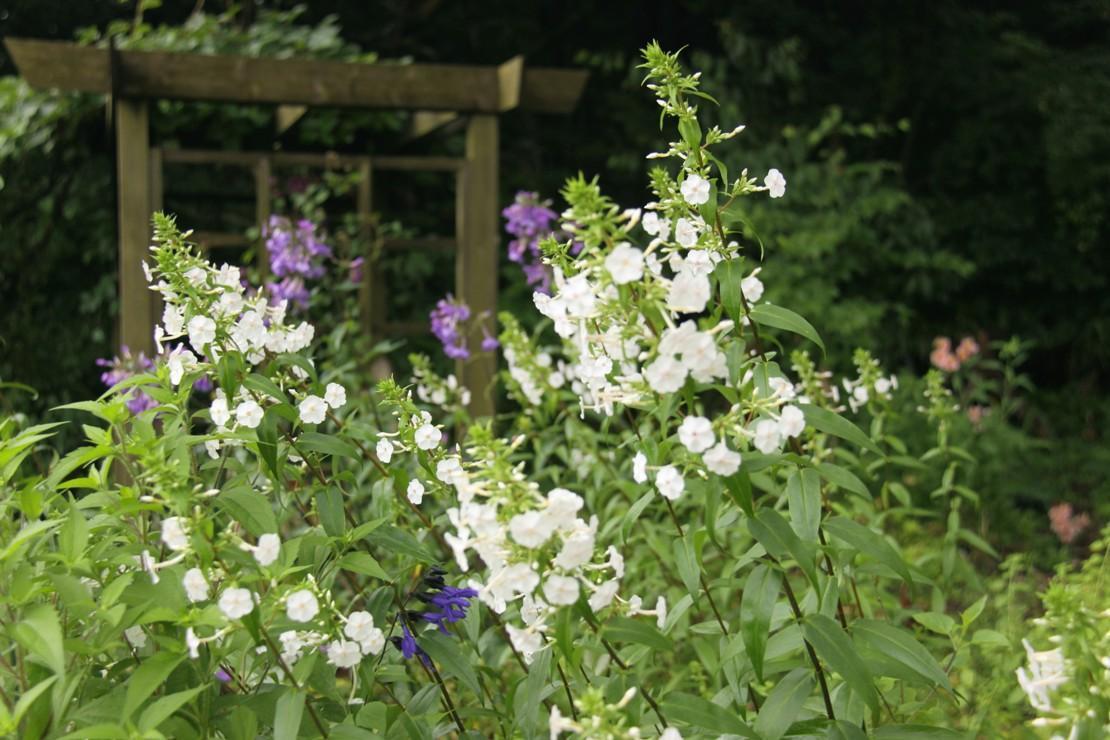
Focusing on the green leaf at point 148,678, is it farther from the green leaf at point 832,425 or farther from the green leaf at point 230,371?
the green leaf at point 832,425

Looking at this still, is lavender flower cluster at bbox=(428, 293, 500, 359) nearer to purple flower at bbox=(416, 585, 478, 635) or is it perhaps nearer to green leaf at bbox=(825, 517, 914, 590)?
purple flower at bbox=(416, 585, 478, 635)

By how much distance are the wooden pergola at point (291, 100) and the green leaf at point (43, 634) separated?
267cm

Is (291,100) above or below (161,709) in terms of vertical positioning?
above

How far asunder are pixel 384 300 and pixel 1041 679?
15.1 ft

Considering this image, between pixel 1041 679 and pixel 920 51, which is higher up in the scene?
pixel 920 51

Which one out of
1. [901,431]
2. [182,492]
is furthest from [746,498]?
[901,431]

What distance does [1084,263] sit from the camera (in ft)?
23.5

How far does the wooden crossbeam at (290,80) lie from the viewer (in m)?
4.01

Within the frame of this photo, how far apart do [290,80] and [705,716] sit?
11.5 feet

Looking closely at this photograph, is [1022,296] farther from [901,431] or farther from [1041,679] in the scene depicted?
[1041,679]

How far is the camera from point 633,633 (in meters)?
1.24

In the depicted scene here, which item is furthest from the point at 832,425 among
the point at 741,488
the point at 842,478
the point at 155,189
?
the point at 155,189

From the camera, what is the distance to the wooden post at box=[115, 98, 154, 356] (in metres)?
4.05

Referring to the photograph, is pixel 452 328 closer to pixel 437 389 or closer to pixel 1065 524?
pixel 437 389
